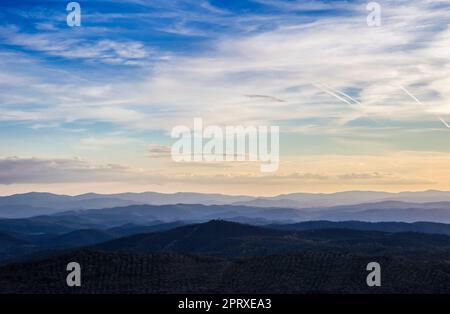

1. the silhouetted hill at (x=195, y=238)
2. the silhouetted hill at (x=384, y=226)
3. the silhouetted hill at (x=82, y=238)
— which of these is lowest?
the silhouetted hill at (x=82, y=238)

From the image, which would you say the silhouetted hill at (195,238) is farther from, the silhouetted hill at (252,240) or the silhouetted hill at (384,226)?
the silhouetted hill at (384,226)

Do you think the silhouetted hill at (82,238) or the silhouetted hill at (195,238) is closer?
the silhouetted hill at (195,238)

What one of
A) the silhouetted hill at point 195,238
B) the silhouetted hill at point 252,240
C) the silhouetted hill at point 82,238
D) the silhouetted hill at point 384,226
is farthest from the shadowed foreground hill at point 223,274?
the silhouetted hill at point 384,226

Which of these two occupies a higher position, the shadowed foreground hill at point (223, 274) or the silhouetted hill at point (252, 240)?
the shadowed foreground hill at point (223, 274)

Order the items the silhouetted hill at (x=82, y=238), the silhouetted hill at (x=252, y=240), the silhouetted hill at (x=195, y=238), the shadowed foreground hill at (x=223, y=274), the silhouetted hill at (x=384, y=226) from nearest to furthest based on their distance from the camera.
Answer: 1. the shadowed foreground hill at (x=223, y=274)
2. the silhouetted hill at (x=252, y=240)
3. the silhouetted hill at (x=195, y=238)
4. the silhouetted hill at (x=82, y=238)
5. the silhouetted hill at (x=384, y=226)

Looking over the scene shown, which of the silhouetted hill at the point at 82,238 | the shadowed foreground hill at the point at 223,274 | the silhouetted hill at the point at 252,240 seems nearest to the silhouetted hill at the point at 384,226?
the silhouetted hill at the point at 82,238

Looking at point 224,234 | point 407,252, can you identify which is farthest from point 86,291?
point 224,234

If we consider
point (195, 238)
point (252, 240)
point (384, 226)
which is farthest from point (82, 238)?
point (384, 226)

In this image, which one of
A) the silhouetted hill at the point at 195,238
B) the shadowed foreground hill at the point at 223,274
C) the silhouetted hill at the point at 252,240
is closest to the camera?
the shadowed foreground hill at the point at 223,274

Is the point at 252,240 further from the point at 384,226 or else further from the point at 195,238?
the point at 384,226
